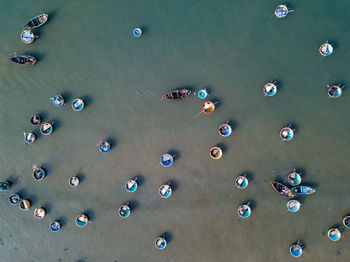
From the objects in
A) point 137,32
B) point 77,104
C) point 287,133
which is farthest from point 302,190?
point 77,104

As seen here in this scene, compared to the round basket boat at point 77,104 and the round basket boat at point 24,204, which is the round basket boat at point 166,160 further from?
the round basket boat at point 24,204

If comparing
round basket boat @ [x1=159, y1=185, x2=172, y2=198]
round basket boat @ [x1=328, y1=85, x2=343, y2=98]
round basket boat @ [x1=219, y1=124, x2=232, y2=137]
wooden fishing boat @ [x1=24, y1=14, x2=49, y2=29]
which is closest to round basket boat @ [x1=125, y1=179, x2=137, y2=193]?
round basket boat @ [x1=159, y1=185, x2=172, y2=198]

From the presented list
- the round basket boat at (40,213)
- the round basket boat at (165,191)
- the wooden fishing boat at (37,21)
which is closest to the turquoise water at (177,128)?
the round basket boat at (40,213)

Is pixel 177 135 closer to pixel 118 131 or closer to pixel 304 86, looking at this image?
pixel 118 131

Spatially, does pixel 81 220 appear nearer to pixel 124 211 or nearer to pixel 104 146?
pixel 124 211

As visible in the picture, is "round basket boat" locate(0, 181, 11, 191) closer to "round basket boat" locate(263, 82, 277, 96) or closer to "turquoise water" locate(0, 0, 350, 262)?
"turquoise water" locate(0, 0, 350, 262)
